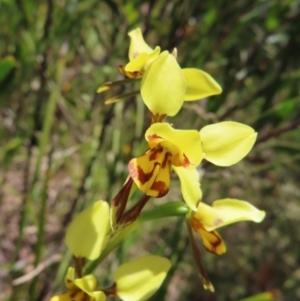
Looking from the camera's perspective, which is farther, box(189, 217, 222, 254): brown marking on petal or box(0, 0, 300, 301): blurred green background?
box(0, 0, 300, 301): blurred green background

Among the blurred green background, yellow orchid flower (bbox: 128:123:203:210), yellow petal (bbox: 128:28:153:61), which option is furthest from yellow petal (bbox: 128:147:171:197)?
the blurred green background

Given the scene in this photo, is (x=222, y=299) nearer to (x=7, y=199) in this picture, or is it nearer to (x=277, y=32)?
(x=7, y=199)

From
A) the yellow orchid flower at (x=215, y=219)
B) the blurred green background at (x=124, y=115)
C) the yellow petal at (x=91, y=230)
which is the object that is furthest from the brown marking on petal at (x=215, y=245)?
the blurred green background at (x=124, y=115)

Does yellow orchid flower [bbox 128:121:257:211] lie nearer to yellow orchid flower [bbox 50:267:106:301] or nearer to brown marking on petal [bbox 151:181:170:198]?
brown marking on petal [bbox 151:181:170:198]

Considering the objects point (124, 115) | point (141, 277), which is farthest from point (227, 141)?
point (124, 115)

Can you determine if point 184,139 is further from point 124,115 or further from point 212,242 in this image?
point 124,115
